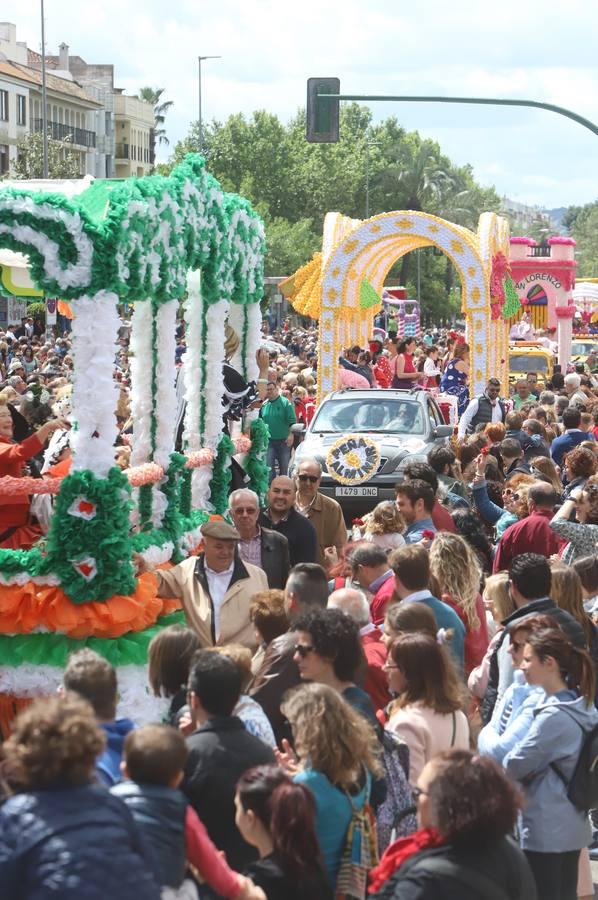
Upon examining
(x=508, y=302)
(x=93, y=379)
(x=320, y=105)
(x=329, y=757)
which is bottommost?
(x=329, y=757)

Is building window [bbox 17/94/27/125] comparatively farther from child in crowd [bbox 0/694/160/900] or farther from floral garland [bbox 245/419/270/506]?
child in crowd [bbox 0/694/160/900]

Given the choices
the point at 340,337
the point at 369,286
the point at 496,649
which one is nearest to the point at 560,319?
the point at 369,286

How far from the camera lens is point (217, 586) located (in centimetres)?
801

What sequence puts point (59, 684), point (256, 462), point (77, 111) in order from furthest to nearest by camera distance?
point (77, 111), point (256, 462), point (59, 684)

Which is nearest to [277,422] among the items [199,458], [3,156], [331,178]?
[199,458]

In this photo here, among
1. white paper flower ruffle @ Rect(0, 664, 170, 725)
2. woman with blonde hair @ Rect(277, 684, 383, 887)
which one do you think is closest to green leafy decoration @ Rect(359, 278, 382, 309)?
white paper flower ruffle @ Rect(0, 664, 170, 725)

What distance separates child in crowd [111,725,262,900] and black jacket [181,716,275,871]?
20.2 inches

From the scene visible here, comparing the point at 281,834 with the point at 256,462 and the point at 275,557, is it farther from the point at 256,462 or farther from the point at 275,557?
the point at 256,462

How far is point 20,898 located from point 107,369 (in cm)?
519

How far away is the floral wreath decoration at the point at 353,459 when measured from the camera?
15156 mm

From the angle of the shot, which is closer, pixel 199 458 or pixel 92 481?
pixel 92 481

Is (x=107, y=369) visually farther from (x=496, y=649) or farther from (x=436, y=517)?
(x=496, y=649)

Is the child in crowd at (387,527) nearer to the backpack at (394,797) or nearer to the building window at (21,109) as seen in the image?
the backpack at (394,797)

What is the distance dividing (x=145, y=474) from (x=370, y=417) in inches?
323
